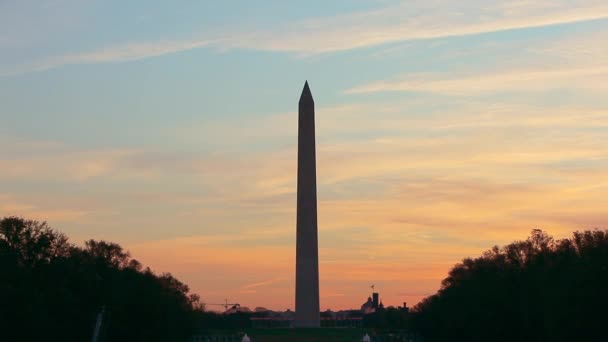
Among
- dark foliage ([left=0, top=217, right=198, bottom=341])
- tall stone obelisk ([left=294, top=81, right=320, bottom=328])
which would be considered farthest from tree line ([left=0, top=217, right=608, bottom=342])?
tall stone obelisk ([left=294, top=81, right=320, bottom=328])

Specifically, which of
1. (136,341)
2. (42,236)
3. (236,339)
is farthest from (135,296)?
(236,339)

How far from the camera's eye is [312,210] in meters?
94.9

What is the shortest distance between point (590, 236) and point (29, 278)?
36664 mm

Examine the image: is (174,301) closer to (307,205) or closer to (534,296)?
(307,205)

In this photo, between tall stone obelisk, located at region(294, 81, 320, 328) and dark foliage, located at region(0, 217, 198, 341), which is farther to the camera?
tall stone obelisk, located at region(294, 81, 320, 328)

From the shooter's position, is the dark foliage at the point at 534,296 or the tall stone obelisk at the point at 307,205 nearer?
the dark foliage at the point at 534,296

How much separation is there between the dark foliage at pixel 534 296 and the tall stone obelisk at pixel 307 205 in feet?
40.1

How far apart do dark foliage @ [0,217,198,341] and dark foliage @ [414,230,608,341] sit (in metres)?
23.0

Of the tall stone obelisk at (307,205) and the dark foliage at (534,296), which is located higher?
the tall stone obelisk at (307,205)

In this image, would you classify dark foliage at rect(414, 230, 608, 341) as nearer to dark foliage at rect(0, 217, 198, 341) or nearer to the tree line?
the tree line

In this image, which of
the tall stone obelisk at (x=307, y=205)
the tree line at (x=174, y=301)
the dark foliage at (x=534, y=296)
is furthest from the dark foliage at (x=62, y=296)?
the dark foliage at (x=534, y=296)

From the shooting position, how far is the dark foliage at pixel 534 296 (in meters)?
60.3

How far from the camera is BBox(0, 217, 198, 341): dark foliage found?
5972 cm

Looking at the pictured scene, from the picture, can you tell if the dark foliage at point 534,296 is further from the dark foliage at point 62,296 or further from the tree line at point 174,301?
the dark foliage at point 62,296
